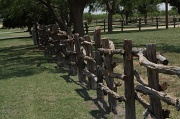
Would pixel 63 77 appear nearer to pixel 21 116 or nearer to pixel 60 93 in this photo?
pixel 60 93

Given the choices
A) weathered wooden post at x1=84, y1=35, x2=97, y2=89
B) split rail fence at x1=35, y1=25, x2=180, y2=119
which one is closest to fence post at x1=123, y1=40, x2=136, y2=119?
split rail fence at x1=35, y1=25, x2=180, y2=119

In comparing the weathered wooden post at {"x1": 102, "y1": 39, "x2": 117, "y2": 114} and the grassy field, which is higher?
the weathered wooden post at {"x1": 102, "y1": 39, "x2": 117, "y2": 114}

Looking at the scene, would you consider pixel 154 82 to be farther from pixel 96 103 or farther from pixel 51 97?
pixel 51 97

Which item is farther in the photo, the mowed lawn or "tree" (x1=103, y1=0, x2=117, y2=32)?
"tree" (x1=103, y1=0, x2=117, y2=32)

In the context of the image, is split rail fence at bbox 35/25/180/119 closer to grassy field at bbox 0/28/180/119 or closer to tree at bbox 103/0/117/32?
grassy field at bbox 0/28/180/119

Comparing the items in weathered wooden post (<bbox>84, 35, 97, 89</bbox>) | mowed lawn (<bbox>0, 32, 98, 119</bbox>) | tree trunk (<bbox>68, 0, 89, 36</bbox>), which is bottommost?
mowed lawn (<bbox>0, 32, 98, 119</bbox>)

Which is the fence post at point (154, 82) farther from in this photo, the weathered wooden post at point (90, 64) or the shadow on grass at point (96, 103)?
the weathered wooden post at point (90, 64)

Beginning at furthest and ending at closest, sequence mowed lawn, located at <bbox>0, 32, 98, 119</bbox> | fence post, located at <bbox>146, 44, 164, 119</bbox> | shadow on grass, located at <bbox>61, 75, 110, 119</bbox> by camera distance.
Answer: mowed lawn, located at <bbox>0, 32, 98, 119</bbox>, shadow on grass, located at <bbox>61, 75, 110, 119</bbox>, fence post, located at <bbox>146, 44, 164, 119</bbox>

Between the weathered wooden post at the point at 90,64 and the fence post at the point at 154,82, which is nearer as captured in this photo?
the fence post at the point at 154,82

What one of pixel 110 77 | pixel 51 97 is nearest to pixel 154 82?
pixel 110 77

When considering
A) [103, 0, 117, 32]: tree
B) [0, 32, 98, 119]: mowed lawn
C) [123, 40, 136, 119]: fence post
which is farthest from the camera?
[103, 0, 117, 32]: tree

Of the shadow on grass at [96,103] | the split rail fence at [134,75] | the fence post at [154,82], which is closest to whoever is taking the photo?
the split rail fence at [134,75]

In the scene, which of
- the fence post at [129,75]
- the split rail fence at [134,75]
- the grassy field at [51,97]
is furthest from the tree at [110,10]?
the fence post at [129,75]

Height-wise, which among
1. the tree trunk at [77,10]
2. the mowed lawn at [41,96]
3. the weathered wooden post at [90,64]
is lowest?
the mowed lawn at [41,96]
